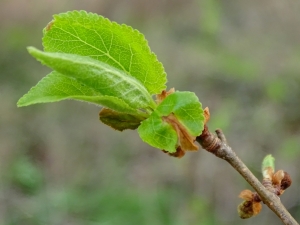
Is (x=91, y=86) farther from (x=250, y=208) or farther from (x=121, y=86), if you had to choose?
(x=250, y=208)

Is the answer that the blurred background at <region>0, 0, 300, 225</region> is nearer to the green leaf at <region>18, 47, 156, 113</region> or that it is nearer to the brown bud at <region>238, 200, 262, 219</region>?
the brown bud at <region>238, 200, 262, 219</region>

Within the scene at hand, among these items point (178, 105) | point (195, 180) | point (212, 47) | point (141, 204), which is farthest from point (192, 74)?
point (178, 105)

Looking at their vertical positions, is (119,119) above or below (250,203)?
above

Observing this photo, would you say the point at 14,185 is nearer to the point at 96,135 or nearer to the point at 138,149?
the point at 96,135

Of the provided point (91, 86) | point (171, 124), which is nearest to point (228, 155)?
point (171, 124)

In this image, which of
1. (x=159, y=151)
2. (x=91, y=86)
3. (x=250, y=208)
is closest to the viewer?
(x=91, y=86)

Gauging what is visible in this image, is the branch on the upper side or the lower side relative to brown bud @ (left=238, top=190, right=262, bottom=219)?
upper

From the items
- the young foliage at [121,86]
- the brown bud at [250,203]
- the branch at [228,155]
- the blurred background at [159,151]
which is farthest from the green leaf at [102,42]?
the blurred background at [159,151]

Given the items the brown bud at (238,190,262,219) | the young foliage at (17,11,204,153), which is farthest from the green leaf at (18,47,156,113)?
the brown bud at (238,190,262,219)
